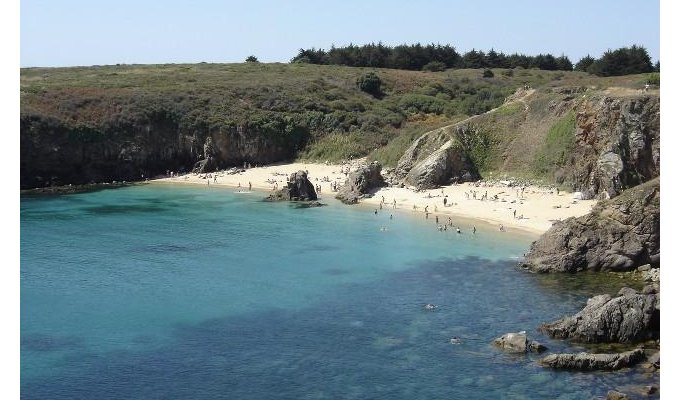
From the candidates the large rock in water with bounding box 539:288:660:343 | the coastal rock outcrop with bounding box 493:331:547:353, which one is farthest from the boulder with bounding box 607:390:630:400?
the large rock in water with bounding box 539:288:660:343

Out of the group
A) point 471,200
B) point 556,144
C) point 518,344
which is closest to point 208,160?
point 471,200

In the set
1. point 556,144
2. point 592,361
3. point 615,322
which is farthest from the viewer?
point 556,144

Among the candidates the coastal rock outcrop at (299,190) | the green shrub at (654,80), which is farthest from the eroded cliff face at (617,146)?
the coastal rock outcrop at (299,190)

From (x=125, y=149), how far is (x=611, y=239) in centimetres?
6372

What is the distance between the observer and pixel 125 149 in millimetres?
92500

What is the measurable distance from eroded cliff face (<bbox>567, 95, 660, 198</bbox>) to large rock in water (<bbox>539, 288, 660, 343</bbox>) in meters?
27.8

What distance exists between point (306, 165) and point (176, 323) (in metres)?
A: 56.2

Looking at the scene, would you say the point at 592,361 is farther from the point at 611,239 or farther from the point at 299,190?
the point at 299,190

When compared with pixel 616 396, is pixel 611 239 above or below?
above

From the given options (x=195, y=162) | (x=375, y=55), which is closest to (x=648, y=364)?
(x=195, y=162)

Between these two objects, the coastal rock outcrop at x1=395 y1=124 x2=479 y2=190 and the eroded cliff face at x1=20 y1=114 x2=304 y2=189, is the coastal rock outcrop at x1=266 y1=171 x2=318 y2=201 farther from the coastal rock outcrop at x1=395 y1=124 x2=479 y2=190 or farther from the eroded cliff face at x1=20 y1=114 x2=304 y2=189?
the eroded cliff face at x1=20 y1=114 x2=304 y2=189

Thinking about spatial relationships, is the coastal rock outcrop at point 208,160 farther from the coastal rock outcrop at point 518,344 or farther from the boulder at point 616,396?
the boulder at point 616,396

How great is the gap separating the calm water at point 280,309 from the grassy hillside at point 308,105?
929 inches

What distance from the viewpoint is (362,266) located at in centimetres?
5197
